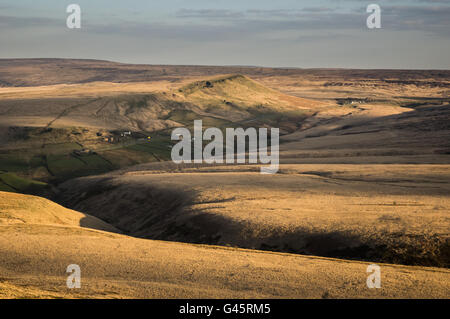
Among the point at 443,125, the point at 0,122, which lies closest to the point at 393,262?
the point at 443,125

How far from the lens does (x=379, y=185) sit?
66062 millimetres

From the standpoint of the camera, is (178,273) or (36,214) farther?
(36,214)

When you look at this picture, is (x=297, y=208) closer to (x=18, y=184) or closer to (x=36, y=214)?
(x=36, y=214)

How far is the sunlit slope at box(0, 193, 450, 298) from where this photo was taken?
2866 cm

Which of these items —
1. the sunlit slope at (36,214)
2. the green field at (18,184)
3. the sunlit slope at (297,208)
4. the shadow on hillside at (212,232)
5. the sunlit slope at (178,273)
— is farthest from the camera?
the green field at (18,184)

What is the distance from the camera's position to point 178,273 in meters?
32.7

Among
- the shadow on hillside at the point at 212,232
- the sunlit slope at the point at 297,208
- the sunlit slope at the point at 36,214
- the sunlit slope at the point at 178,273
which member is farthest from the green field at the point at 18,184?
the sunlit slope at the point at 178,273

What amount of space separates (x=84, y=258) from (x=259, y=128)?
15955cm

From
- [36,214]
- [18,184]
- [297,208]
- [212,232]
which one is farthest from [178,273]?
[18,184]

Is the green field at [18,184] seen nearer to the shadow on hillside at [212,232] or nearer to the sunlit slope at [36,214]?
the shadow on hillside at [212,232]

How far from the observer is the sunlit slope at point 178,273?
28.7m

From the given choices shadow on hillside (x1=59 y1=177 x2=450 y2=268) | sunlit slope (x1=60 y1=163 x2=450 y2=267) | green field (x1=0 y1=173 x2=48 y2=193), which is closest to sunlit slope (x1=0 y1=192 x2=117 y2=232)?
shadow on hillside (x1=59 y1=177 x2=450 y2=268)

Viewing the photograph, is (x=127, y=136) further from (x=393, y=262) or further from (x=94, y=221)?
(x=393, y=262)
